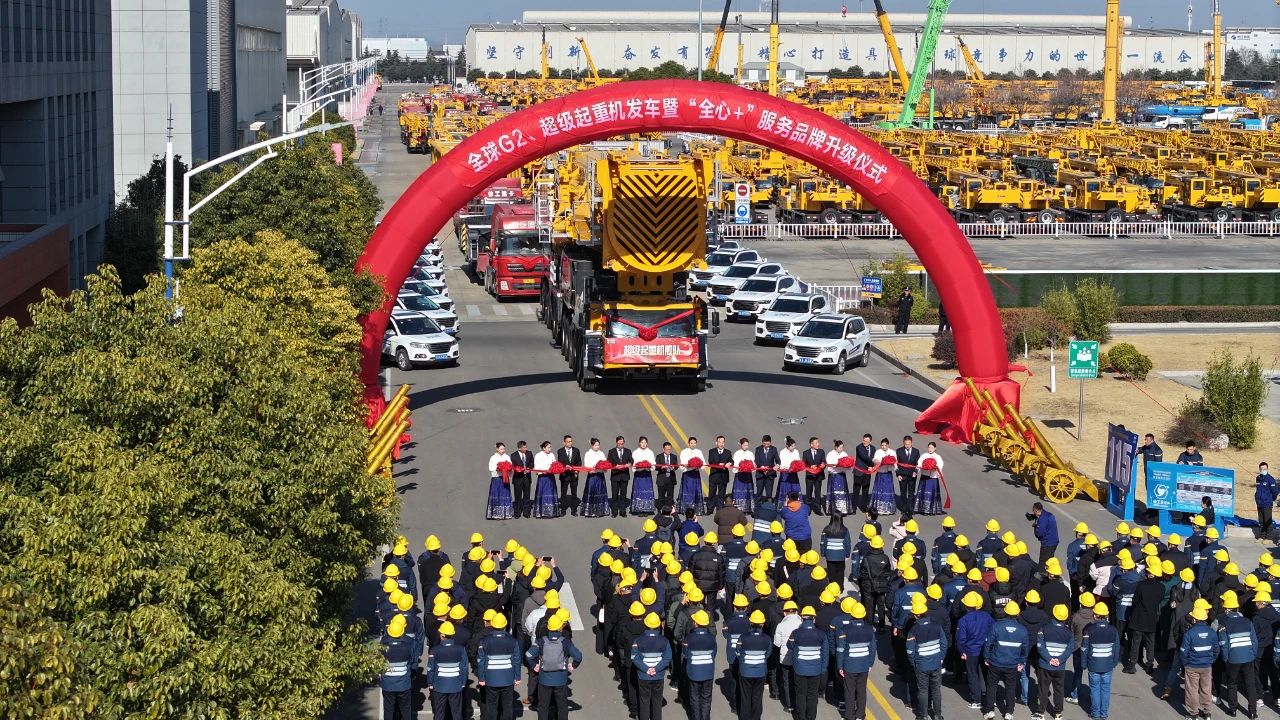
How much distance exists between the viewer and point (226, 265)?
72.6ft

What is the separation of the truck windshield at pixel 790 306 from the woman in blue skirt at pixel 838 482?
16.5m

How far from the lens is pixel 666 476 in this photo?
25.6m

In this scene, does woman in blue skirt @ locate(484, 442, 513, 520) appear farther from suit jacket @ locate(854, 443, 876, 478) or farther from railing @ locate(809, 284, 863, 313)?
railing @ locate(809, 284, 863, 313)

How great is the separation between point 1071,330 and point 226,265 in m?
24.4

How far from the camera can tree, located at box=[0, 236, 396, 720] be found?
10.9 metres

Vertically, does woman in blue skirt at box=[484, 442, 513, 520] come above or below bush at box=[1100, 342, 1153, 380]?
below

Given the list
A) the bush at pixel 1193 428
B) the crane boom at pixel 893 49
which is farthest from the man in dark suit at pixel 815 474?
the crane boom at pixel 893 49

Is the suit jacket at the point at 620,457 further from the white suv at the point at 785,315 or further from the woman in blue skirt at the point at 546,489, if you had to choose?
the white suv at the point at 785,315

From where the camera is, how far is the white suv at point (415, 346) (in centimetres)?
3750

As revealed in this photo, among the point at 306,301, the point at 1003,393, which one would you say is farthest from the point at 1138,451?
the point at 306,301

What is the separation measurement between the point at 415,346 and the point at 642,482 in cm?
1338

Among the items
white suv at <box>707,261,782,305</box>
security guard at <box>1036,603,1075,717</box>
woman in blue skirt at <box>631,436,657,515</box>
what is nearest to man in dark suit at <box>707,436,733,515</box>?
woman in blue skirt at <box>631,436,657,515</box>

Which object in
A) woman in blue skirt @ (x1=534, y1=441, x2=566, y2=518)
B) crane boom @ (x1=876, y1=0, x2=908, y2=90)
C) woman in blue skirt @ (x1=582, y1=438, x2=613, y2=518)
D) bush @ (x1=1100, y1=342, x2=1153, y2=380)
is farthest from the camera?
crane boom @ (x1=876, y1=0, x2=908, y2=90)

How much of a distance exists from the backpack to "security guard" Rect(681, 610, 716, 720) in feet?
4.10
